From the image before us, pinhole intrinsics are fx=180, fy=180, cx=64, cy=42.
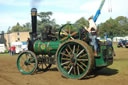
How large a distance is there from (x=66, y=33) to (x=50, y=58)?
1.43 meters

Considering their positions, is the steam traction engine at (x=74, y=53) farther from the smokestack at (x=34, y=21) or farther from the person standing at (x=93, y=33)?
the smokestack at (x=34, y=21)

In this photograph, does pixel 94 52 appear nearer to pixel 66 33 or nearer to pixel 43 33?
pixel 66 33

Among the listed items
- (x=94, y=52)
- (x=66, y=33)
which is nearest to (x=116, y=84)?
(x=94, y=52)

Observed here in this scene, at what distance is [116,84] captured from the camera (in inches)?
221

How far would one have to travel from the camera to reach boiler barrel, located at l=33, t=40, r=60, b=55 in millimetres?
7624

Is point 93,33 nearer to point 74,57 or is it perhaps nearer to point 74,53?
point 74,53

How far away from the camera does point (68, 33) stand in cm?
727

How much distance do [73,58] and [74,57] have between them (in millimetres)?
54

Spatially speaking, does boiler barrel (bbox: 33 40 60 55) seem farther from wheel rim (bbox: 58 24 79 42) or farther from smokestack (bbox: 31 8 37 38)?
smokestack (bbox: 31 8 37 38)

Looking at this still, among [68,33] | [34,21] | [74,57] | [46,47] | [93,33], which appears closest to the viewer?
[74,57]

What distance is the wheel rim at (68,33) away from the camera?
23.1 feet

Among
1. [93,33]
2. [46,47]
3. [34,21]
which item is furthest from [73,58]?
[34,21]

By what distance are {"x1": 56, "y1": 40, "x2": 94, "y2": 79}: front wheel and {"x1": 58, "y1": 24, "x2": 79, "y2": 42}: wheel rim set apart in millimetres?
512

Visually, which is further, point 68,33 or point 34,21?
point 34,21
